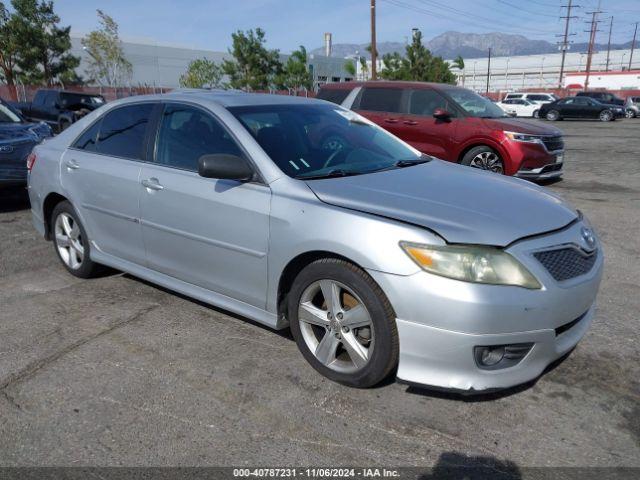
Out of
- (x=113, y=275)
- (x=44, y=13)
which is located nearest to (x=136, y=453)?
(x=113, y=275)

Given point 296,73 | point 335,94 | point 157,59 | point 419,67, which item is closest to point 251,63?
point 296,73

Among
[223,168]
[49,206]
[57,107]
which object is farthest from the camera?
[57,107]

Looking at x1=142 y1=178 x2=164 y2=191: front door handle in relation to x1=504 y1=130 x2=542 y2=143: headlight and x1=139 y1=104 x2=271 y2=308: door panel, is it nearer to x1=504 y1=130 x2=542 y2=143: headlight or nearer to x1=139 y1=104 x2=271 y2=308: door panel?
x1=139 y1=104 x2=271 y2=308: door panel

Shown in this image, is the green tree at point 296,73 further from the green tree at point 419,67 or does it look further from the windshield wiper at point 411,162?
the windshield wiper at point 411,162

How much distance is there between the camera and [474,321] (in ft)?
8.37

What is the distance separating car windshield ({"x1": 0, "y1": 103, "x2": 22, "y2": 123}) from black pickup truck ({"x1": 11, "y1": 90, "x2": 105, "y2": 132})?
805 cm

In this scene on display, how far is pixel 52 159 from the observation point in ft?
15.8

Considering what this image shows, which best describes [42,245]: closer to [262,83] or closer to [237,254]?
[237,254]

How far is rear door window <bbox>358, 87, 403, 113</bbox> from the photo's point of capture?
9.70m

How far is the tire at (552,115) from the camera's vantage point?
3310 cm

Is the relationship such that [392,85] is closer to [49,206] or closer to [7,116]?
[7,116]

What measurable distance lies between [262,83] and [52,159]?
3357cm

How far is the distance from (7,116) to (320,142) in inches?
272

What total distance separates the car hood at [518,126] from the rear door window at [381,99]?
1.62 metres
